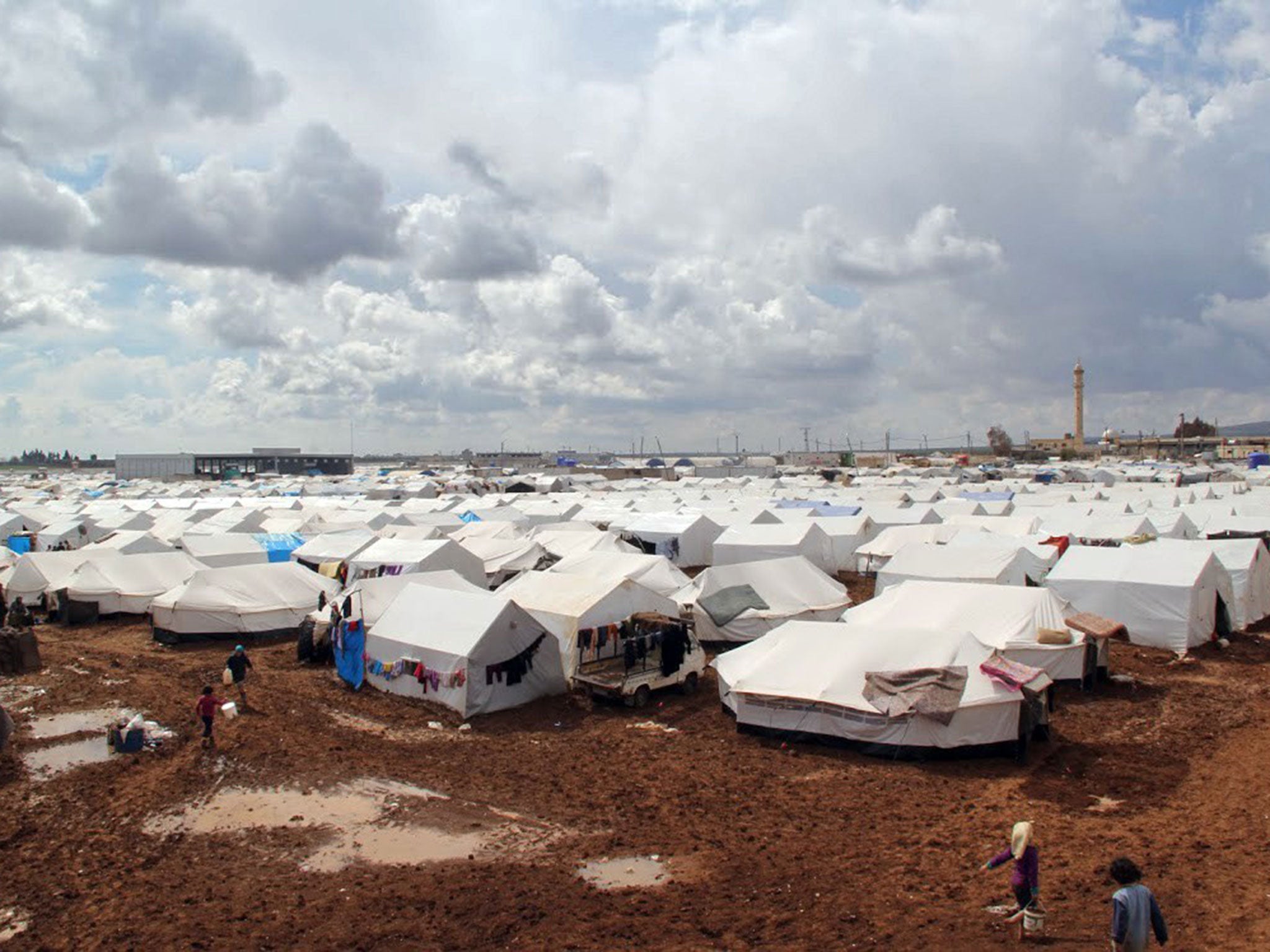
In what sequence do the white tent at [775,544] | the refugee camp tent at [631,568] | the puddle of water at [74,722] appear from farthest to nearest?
the white tent at [775,544] < the refugee camp tent at [631,568] < the puddle of water at [74,722]

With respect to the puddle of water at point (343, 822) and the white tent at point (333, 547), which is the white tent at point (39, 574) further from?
the puddle of water at point (343, 822)

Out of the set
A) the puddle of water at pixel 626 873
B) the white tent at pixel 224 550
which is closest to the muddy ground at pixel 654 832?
the puddle of water at pixel 626 873

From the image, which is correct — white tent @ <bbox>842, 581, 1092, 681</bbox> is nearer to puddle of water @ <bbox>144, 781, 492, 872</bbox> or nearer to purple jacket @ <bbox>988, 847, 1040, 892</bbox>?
purple jacket @ <bbox>988, 847, 1040, 892</bbox>

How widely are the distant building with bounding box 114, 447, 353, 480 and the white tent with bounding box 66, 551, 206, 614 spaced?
4336 inches

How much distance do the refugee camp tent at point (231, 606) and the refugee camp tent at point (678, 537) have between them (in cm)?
1710

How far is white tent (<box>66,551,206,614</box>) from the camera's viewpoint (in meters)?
29.0

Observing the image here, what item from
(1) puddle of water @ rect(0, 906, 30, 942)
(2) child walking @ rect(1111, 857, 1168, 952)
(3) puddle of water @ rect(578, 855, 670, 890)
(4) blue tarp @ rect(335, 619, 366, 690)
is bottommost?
(3) puddle of water @ rect(578, 855, 670, 890)

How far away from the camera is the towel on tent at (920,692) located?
46.4ft

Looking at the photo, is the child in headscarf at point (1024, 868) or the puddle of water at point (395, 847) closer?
the child in headscarf at point (1024, 868)

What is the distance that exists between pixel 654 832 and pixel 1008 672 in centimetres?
663

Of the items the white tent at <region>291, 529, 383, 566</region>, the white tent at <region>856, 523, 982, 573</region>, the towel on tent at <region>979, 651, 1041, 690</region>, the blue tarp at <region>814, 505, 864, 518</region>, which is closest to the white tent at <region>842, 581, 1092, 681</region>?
the towel on tent at <region>979, 651, 1041, 690</region>

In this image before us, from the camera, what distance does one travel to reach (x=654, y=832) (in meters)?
11.9

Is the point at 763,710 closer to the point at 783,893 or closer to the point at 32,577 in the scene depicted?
the point at 783,893

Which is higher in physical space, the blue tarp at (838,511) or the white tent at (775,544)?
the blue tarp at (838,511)
